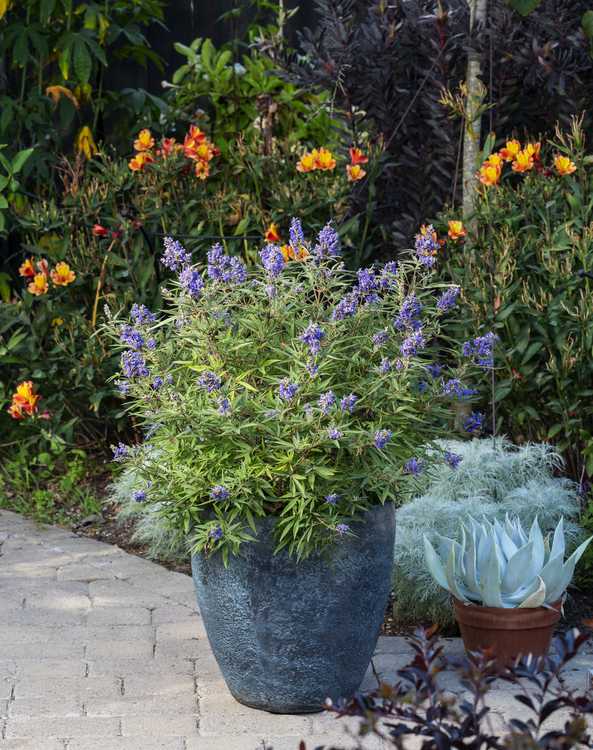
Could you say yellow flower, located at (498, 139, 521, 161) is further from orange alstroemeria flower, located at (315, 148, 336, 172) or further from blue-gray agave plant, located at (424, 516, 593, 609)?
blue-gray agave plant, located at (424, 516, 593, 609)

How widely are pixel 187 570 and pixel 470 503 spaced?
3.94 feet

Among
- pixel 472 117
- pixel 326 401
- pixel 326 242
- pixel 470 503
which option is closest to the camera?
pixel 326 401

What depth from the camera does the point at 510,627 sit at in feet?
11.5

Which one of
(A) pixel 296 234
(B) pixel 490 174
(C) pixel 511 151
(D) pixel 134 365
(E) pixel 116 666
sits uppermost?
(C) pixel 511 151

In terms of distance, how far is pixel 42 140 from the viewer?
18.9ft

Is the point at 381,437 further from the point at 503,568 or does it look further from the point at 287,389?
the point at 503,568

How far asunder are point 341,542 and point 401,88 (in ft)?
8.58

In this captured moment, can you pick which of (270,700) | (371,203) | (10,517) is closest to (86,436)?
(10,517)

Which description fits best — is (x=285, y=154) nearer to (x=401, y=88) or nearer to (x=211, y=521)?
(x=401, y=88)

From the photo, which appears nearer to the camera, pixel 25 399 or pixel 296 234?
pixel 296 234

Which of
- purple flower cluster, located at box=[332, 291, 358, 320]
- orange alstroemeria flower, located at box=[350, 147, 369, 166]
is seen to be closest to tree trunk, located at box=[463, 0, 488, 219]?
orange alstroemeria flower, located at box=[350, 147, 369, 166]

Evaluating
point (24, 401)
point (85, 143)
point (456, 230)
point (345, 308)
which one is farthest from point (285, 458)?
point (85, 143)

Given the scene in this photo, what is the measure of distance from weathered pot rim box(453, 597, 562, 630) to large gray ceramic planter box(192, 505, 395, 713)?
0.36m

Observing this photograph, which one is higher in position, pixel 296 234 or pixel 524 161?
pixel 524 161
